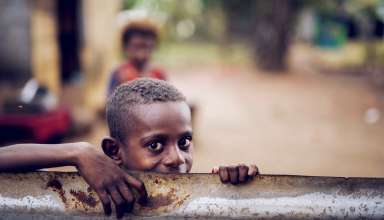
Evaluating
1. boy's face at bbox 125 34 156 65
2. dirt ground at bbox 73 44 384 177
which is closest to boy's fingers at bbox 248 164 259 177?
boy's face at bbox 125 34 156 65

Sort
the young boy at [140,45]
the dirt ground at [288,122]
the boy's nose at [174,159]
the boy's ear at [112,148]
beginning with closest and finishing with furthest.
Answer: the boy's nose at [174,159], the boy's ear at [112,148], the young boy at [140,45], the dirt ground at [288,122]

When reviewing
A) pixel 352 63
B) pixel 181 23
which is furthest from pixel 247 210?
pixel 181 23

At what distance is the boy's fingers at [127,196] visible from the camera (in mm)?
1189

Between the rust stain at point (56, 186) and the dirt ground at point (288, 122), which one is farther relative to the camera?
the dirt ground at point (288, 122)

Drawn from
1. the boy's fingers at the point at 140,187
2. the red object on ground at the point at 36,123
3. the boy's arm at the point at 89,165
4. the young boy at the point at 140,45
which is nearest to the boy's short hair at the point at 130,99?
the boy's arm at the point at 89,165

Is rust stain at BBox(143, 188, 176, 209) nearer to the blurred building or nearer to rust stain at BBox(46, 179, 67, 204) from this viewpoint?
rust stain at BBox(46, 179, 67, 204)

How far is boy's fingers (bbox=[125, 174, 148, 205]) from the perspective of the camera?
1200 mm

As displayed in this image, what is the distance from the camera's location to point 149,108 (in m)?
1.63

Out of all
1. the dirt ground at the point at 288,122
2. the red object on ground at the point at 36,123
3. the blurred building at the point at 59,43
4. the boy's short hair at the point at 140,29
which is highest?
the boy's short hair at the point at 140,29

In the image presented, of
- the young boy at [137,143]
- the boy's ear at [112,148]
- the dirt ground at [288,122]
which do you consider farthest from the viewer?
the dirt ground at [288,122]

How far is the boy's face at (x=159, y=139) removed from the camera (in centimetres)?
159

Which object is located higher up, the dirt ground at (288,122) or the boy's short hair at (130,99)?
the boy's short hair at (130,99)

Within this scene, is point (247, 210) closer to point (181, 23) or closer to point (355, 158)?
point (355, 158)

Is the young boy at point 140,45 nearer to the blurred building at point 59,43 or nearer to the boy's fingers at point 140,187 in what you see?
the blurred building at point 59,43
